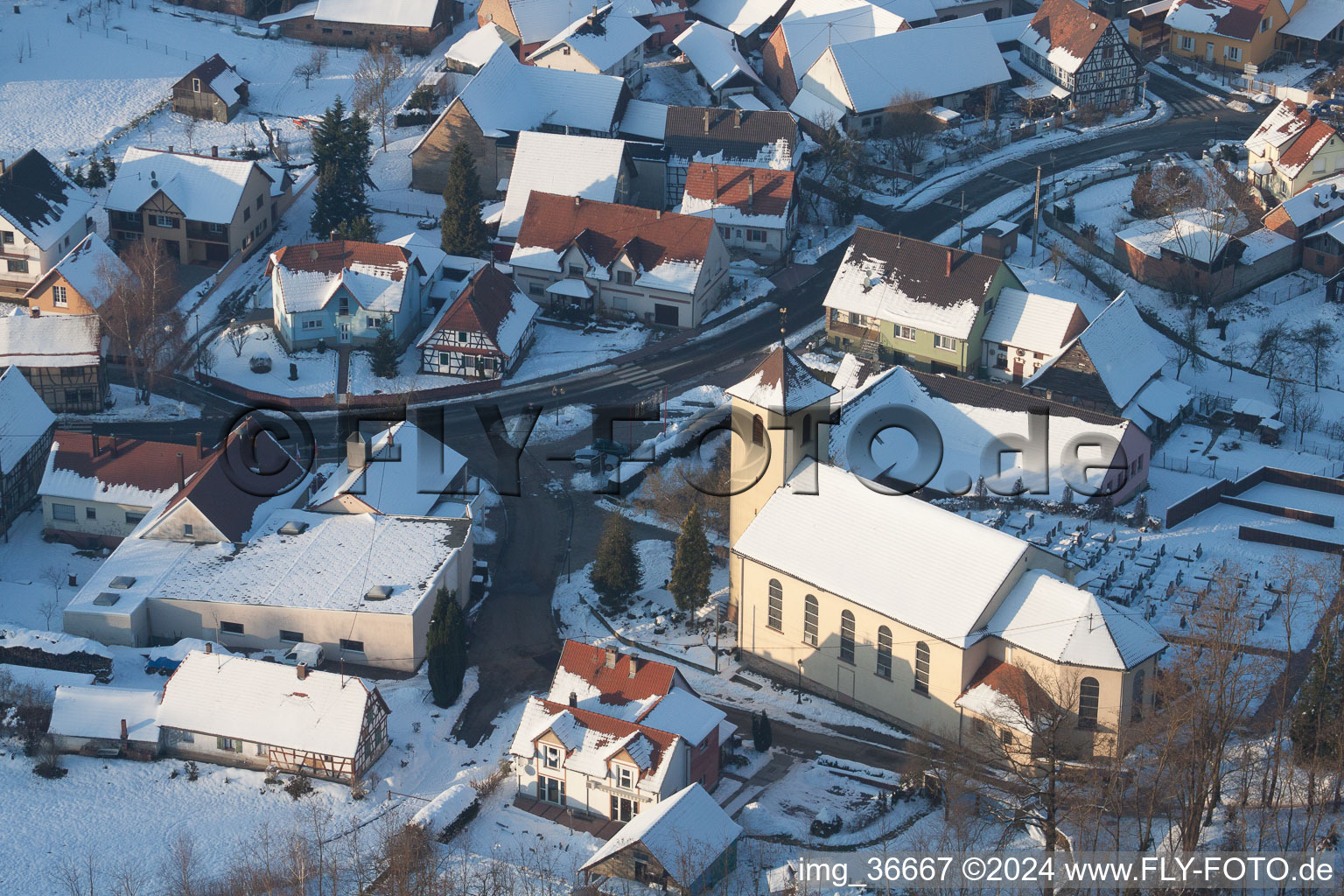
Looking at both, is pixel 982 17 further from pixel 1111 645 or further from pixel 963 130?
pixel 1111 645

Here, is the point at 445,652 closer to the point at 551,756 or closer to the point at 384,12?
the point at 551,756

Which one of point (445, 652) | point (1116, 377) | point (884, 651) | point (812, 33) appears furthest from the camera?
point (812, 33)

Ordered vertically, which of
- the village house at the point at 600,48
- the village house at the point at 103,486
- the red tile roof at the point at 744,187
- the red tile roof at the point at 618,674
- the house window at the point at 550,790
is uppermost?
the village house at the point at 600,48

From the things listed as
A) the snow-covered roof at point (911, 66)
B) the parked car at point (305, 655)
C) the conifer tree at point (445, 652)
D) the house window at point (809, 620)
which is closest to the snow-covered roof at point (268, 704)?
the conifer tree at point (445, 652)

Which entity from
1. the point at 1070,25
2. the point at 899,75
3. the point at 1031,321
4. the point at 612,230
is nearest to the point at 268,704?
the point at 612,230

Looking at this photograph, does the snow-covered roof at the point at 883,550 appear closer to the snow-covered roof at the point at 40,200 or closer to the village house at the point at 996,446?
the village house at the point at 996,446

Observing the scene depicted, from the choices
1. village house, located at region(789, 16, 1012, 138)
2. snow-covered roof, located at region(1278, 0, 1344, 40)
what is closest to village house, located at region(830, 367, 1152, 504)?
village house, located at region(789, 16, 1012, 138)

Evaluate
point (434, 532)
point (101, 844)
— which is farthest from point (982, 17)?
point (101, 844)
